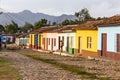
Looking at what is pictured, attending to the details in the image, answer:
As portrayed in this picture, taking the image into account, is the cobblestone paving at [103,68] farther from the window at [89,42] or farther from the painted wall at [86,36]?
the window at [89,42]

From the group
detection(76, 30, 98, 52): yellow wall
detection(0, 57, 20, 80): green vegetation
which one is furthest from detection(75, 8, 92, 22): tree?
detection(0, 57, 20, 80): green vegetation

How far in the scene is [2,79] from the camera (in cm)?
1739

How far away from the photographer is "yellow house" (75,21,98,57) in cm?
3559

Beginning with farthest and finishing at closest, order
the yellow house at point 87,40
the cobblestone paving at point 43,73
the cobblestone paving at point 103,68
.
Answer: the yellow house at point 87,40 → the cobblestone paving at point 103,68 → the cobblestone paving at point 43,73

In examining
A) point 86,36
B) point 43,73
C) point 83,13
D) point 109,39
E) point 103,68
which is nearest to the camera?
point 43,73

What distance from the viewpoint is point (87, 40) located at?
37.9 meters

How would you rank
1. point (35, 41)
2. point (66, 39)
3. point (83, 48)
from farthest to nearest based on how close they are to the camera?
point (35, 41), point (66, 39), point (83, 48)

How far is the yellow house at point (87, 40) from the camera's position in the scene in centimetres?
3559

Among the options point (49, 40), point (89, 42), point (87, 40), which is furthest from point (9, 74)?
point (49, 40)

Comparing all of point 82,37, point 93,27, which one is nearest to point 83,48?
point 82,37

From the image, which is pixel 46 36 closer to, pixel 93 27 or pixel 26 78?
pixel 93 27

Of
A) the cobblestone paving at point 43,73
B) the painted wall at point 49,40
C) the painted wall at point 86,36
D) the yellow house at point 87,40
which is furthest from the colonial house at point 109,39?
the painted wall at point 49,40

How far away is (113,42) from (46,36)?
30.9 metres

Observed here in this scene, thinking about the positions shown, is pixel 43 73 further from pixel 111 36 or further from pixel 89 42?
pixel 89 42
